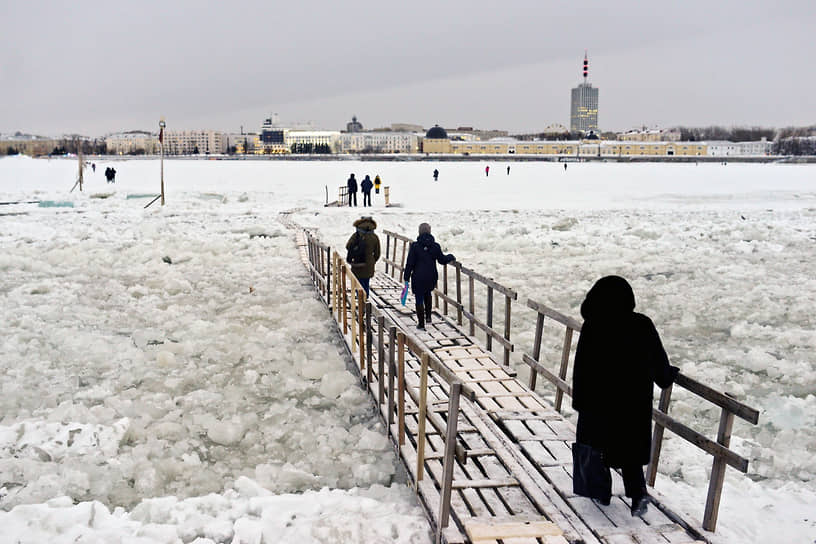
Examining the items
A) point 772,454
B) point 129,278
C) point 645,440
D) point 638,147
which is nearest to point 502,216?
point 129,278

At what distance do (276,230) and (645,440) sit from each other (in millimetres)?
17069

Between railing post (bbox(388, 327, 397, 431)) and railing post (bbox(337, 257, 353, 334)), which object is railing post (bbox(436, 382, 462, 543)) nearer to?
railing post (bbox(388, 327, 397, 431))

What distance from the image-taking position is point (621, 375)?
13.3 feet

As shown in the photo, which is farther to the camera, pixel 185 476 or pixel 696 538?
pixel 185 476

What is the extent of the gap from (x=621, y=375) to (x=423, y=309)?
4544 millimetres

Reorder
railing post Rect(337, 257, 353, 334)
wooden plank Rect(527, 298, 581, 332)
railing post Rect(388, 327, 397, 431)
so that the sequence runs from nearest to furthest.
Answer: railing post Rect(388, 327, 397, 431)
wooden plank Rect(527, 298, 581, 332)
railing post Rect(337, 257, 353, 334)

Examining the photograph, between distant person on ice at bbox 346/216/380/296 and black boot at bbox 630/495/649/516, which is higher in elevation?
distant person on ice at bbox 346/216/380/296

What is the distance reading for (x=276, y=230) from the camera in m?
20.0

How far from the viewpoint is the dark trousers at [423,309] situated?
8.40m

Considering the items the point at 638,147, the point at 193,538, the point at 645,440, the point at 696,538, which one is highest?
the point at 638,147

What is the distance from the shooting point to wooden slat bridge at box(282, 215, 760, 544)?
3984 millimetres

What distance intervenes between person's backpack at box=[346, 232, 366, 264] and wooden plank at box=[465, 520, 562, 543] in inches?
215

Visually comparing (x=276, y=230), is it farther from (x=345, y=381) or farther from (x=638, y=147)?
(x=638, y=147)

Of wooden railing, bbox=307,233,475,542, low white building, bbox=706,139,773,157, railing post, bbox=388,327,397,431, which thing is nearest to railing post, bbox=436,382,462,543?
wooden railing, bbox=307,233,475,542
